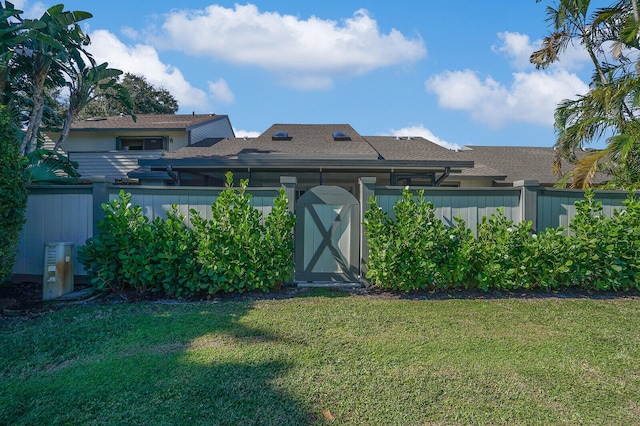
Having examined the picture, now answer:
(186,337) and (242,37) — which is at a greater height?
(242,37)

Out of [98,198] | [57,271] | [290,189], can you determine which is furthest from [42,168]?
[290,189]

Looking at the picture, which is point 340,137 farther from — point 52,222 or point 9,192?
point 9,192

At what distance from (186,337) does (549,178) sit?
16.7 metres

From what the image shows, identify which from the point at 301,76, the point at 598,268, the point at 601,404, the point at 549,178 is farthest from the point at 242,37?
the point at 549,178

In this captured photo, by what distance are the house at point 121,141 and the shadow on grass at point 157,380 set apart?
12822 mm

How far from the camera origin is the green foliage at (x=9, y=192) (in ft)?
16.3

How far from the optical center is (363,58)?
40.8ft

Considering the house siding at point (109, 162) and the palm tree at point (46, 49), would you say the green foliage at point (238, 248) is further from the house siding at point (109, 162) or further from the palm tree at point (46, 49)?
the house siding at point (109, 162)

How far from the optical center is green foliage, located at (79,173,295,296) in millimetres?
5609

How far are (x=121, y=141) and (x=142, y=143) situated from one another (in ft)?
2.79

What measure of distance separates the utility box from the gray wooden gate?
3454 mm

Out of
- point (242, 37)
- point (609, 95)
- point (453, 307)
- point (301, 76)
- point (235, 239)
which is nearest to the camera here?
point (453, 307)

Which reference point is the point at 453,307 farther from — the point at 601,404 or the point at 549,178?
the point at 549,178

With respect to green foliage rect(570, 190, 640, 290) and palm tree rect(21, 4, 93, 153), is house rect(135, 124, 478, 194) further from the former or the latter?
green foliage rect(570, 190, 640, 290)
